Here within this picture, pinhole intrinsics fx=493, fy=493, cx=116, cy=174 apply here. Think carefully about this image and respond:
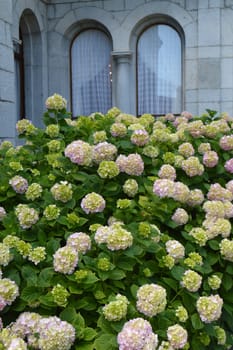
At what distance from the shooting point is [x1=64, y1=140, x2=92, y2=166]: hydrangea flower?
212 centimetres

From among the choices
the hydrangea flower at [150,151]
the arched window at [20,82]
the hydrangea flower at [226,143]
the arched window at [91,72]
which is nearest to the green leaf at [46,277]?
the hydrangea flower at [150,151]

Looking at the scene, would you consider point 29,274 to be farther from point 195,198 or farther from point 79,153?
point 195,198

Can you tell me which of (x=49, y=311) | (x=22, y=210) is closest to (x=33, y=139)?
(x=22, y=210)

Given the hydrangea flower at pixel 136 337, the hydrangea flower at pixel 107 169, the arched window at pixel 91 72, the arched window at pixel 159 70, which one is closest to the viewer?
the hydrangea flower at pixel 136 337

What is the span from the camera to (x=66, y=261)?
1.57 meters

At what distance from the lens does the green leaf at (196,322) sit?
1700mm

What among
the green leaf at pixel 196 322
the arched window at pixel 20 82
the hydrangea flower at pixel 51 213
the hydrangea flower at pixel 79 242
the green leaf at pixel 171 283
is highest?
the arched window at pixel 20 82

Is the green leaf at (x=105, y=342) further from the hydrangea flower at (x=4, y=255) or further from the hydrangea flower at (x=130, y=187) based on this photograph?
the hydrangea flower at (x=130, y=187)

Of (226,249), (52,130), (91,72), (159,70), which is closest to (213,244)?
(226,249)

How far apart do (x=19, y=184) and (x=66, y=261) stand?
2.15 feet

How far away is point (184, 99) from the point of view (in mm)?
9508

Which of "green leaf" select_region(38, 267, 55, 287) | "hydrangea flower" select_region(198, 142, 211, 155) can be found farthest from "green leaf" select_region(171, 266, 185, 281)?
"hydrangea flower" select_region(198, 142, 211, 155)

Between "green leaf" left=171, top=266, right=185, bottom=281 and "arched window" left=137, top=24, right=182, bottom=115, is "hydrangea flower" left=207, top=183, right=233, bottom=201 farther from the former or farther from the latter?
"arched window" left=137, top=24, right=182, bottom=115

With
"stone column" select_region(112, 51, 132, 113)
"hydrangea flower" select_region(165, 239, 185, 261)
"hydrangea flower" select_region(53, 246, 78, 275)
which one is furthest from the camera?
"stone column" select_region(112, 51, 132, 113)
